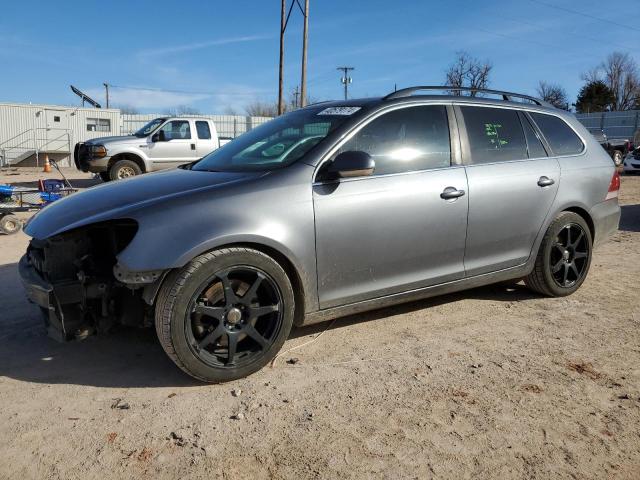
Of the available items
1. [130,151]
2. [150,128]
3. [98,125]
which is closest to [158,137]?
[150,128]

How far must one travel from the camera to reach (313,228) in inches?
130

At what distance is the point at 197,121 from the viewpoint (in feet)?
50.7

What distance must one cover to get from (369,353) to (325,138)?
4.72 feet

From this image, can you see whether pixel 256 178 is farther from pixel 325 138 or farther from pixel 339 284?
pixel 339 284

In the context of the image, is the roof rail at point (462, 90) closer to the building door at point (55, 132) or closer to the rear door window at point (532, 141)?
the rear door window at point (532, 141)

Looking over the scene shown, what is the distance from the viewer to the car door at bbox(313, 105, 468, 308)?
3402 millimetres

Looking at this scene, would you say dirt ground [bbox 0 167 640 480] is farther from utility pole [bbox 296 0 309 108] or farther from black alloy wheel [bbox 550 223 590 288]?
utility pole [bbox 296 0 309 108]

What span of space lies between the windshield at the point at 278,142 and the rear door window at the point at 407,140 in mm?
217

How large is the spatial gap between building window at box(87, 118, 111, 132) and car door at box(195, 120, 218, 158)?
17.3 meters

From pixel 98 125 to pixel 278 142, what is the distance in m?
29.4

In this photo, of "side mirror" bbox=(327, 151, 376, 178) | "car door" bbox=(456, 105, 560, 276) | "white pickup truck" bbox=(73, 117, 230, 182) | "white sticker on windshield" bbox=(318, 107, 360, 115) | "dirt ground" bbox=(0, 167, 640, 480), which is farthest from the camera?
"white pickup truck" bbox=(73, 117, 230, 182)

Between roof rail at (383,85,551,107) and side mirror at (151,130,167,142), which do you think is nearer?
roof rail at (383,85,551,107)

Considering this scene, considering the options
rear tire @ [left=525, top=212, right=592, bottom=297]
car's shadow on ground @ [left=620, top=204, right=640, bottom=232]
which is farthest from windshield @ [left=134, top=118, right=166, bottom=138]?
rear tire @ [left=525, top=212, right=592, bottom=297]

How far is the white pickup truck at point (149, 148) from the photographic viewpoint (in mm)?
14031
